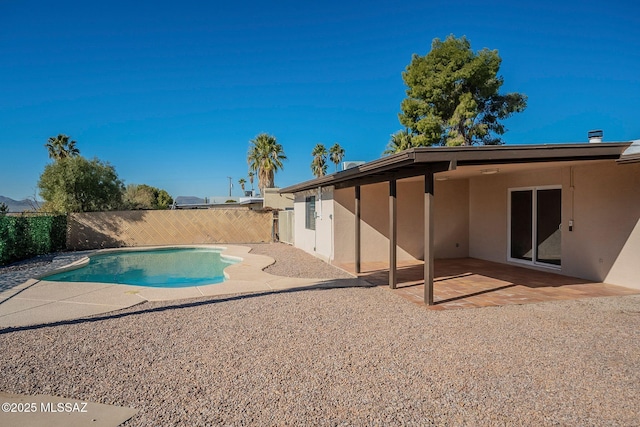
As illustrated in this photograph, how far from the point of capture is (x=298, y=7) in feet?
49.3

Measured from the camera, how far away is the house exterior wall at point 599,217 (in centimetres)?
769

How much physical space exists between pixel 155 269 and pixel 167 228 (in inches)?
244

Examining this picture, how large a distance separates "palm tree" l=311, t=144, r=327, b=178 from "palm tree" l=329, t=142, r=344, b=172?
0.92 m

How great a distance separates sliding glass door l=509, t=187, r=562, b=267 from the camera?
30.9ft

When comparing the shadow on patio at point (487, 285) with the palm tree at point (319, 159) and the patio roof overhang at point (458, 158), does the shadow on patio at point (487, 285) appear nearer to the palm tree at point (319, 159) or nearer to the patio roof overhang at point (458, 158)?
the patio roof overhang at point (458, 158)

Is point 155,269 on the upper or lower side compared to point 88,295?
lower

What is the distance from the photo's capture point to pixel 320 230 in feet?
43.9

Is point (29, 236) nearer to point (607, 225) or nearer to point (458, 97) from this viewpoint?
point (607, 225)

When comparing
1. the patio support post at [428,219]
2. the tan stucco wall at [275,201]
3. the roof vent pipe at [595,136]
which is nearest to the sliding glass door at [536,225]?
the roof vent pipe at [595,136]

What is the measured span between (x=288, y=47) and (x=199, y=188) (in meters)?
40.0

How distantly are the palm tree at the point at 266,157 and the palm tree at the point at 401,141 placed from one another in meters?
11.6

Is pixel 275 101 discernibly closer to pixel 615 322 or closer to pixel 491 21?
pixel 491 21

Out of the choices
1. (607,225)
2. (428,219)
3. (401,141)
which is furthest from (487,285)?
(401,141)

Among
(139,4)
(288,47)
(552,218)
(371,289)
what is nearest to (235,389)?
(371,289)
